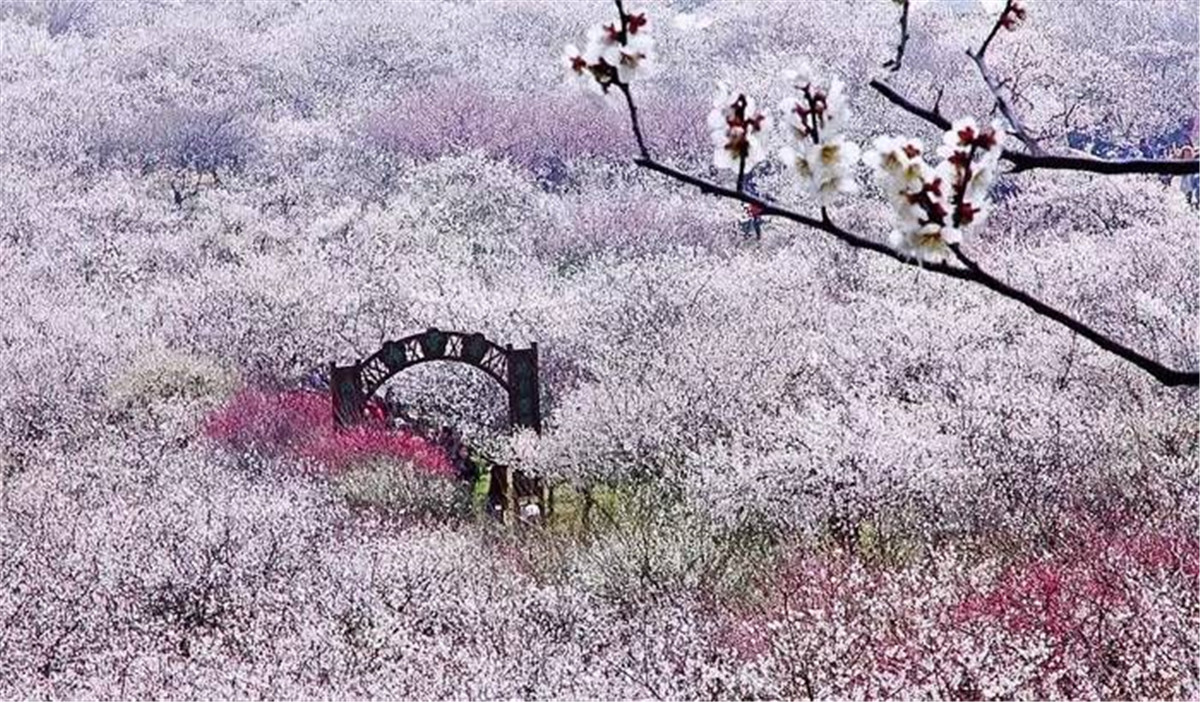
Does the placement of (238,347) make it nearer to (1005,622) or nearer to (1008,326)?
(1008,326)

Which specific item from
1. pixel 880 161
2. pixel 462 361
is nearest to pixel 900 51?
pixel 880 161

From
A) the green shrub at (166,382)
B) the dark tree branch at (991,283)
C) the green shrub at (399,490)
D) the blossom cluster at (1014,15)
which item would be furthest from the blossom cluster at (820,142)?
the green shrub at (166,382)

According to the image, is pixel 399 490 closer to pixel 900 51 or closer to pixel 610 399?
pixel 610 399

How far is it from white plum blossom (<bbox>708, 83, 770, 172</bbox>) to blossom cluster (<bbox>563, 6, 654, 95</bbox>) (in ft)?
0.66

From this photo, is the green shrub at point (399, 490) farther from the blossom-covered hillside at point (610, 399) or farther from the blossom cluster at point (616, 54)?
the blossom cluster at point (616, 54)

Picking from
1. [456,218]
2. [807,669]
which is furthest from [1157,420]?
[456,218]

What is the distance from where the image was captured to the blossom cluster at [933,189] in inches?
109

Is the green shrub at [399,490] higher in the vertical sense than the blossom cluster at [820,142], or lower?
lower

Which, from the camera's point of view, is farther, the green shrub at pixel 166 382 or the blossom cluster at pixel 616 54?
the green shrub at pixel 166 382

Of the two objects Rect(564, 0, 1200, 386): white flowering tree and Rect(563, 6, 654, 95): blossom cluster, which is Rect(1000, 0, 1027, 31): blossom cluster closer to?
Rect(564, 0, 1200, 386): white flowering tree

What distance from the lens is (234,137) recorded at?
3102 centimetres

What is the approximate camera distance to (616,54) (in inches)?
121

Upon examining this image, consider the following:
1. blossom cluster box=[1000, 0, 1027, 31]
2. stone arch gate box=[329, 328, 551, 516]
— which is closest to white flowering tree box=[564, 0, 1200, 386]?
blossom cluster box=[1000, 0, 1027, 31]

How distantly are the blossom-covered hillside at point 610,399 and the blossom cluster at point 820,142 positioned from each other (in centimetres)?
1
